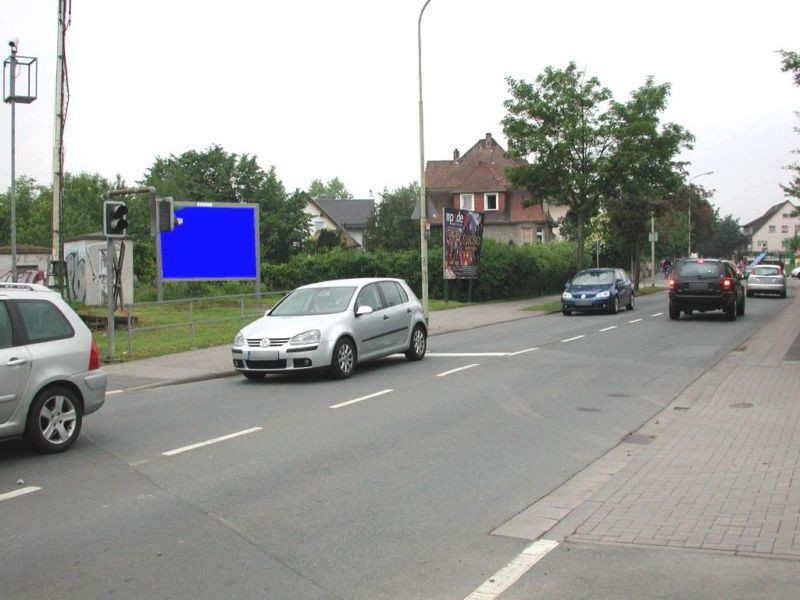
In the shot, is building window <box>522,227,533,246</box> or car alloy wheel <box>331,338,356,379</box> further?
building window <box>522,227,533,246</box>

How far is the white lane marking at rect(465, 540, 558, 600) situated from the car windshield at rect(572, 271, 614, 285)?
24490 mm

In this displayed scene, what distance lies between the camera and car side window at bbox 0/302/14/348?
7.70 meters

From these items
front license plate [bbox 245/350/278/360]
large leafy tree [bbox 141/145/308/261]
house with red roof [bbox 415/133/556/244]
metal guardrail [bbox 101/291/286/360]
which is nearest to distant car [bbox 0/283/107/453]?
front license plate [bbox 245/350/278/360]

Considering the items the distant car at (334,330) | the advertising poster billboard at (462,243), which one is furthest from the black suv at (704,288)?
the distant car at (334,330)

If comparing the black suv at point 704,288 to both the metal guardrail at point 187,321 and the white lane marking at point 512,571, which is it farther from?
the white lane marking at point 512,571

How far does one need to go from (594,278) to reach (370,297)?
1668cm

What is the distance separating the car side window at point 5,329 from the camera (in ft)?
25.3

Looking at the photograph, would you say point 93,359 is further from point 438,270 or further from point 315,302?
point 438,270

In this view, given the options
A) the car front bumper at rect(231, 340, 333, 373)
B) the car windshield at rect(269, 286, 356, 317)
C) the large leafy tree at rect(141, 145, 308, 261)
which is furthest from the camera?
Result: the large leafy tree at rect(141, 145, 308, 261)

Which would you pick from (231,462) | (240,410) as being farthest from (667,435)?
(240,410)

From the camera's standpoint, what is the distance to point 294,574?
4.72m

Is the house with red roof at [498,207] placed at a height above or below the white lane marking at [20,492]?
above

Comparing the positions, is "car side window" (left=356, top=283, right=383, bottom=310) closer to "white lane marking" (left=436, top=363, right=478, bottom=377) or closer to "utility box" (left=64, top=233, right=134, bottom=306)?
"white lane marking" (left=436, top=363, right=478, bottom=377)

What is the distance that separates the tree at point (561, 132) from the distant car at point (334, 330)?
17.8 m
